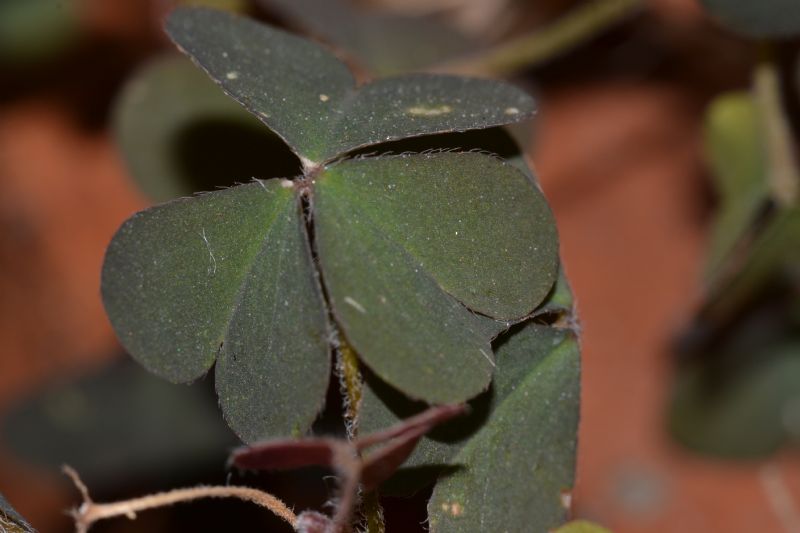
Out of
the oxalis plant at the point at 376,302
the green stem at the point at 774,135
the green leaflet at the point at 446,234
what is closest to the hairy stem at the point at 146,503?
the oxalis plant at the point at 376,302

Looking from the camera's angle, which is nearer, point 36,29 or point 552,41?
point 552,41

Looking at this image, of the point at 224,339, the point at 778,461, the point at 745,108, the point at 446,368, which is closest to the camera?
the point at 446,368

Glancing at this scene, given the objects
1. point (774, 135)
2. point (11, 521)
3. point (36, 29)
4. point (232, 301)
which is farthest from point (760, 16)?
point (36, 29)

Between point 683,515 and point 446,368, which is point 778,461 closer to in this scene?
point 683,515

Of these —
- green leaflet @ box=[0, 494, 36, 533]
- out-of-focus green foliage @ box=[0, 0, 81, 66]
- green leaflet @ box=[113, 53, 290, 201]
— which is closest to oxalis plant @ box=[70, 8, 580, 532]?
green leaflet @ box=[0, 494, 36, 533]

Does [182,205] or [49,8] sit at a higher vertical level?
[182,205]

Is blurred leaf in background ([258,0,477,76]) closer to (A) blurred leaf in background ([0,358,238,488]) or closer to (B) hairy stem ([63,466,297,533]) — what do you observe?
(A) blurred leaf in background ([0,358,238,488])

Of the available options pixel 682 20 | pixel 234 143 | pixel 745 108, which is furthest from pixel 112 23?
pixel 745 108

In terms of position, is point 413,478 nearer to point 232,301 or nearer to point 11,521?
point 232,301
